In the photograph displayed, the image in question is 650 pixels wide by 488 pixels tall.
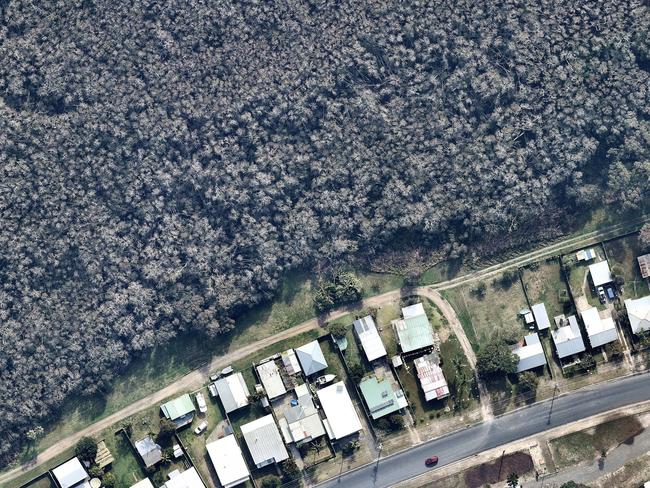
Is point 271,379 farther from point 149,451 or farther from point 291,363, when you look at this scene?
point 149,451

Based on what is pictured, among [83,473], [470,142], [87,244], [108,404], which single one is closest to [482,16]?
[470,142]

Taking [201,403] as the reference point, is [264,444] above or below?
below

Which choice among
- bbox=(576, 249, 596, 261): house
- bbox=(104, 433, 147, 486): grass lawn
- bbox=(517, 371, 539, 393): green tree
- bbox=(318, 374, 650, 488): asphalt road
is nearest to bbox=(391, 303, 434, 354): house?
bbox=(517, 371, 539, 393): green tree

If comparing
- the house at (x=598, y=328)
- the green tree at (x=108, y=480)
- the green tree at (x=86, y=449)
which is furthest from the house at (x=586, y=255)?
the green tree at (x=86, y=449)

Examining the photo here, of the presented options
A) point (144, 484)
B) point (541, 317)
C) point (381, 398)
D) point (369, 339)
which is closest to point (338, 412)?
point (381, 398)

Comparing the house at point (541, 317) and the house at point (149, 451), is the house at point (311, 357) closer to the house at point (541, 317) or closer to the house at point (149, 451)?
the house at point (149, 451)

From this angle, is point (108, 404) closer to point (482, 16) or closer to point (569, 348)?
point (569, 348)
